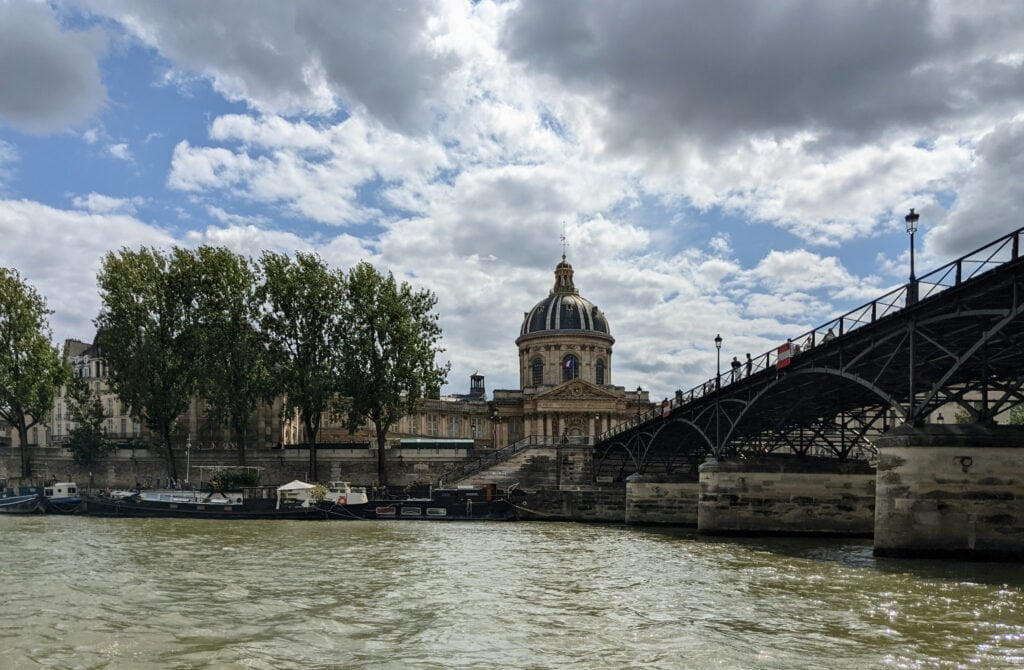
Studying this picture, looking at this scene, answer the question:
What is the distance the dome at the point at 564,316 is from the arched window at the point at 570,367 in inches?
145

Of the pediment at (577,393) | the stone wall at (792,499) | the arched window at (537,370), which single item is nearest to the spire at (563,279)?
the arched window at (537,370)

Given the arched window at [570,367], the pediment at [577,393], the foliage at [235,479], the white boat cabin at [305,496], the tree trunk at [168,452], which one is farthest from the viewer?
the arched window at [570,367]

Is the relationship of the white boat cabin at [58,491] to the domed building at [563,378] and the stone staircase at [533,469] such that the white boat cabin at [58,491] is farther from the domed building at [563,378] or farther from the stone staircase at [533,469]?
the domed building at [563,378]

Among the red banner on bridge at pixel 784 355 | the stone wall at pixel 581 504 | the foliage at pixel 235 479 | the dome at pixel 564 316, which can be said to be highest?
the dome at pixel 564 316

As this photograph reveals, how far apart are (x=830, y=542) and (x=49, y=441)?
8355 centimetres

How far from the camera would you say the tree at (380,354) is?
2552 inches

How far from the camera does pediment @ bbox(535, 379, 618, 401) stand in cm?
10081

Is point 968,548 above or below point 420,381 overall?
below

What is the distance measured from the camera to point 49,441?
94.6m

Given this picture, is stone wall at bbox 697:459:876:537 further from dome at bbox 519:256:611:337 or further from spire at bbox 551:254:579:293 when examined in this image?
spire at bbox 551:254:579:293

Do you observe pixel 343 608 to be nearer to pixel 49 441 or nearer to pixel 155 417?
pixel 155 417

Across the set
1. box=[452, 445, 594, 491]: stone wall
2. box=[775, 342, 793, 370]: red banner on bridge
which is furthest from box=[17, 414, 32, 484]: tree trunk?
box=[775, 342, 793, 370]: red banner on bridge

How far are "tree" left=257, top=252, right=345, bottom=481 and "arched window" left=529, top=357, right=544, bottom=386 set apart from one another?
5033 cm

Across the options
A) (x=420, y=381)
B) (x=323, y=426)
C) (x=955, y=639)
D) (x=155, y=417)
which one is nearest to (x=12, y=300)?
(x=155, y=417)
